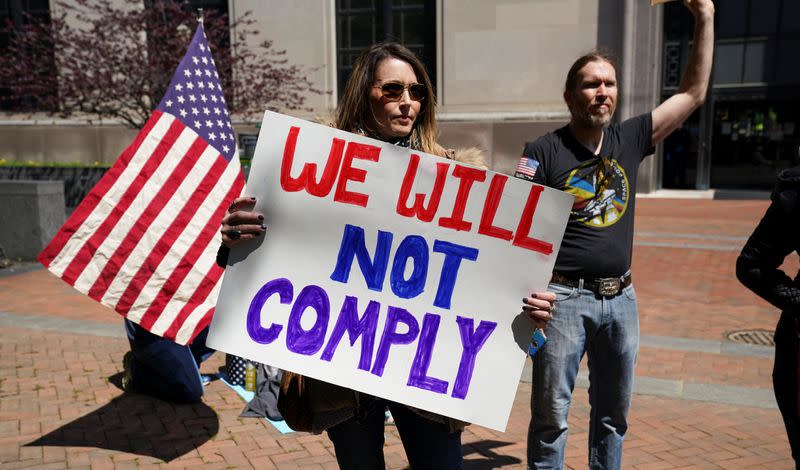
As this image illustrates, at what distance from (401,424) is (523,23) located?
15.9m

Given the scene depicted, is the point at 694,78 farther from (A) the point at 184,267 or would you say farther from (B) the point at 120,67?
(B) the point at 120,67

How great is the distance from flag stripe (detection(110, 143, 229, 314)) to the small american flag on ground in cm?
222

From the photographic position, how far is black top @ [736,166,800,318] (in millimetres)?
2357

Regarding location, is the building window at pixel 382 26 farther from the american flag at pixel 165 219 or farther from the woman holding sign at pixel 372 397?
the woman holding sign at pixel 372 397

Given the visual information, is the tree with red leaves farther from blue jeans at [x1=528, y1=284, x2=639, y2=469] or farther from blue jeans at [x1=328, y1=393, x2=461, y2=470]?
blue jeans at [x1=328, y1=393, x2=461, y2=470]

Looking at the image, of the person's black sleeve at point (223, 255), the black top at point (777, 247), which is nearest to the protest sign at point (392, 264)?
the person's black sleeve at point (223, 255)

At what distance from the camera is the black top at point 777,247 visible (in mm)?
2357

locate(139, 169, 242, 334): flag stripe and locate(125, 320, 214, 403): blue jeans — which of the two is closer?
locate(139, 169, 242, 334): flag stripe

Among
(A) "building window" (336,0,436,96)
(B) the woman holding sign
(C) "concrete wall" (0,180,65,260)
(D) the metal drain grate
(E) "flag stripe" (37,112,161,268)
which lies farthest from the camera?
(A) "building window" (336,0,436,96)

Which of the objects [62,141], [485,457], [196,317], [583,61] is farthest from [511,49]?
[583,61]

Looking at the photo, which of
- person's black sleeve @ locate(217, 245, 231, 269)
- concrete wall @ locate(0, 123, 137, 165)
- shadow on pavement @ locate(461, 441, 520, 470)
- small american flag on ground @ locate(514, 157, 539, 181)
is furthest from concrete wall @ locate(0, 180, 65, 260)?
concrete wall @ locate(0, 123, 137, 165)

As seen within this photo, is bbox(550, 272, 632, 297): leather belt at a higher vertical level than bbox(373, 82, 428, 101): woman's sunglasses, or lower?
lower

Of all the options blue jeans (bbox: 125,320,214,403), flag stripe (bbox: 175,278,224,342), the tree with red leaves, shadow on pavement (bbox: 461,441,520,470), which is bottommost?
shadow on pavement (bbox: 461,441,520,470)

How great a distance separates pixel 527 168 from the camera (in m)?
2.77
